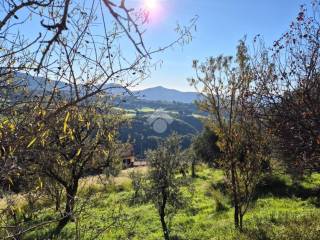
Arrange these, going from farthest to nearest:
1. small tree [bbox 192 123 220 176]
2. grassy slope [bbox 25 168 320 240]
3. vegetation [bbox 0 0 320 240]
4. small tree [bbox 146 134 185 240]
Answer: small tree [bbox 192 123 220 176] → small tree [bbox 146 134 185 240] → grassy slope [bbox 25 168 320 240] → vegetation [bbox 0 0 320 240]

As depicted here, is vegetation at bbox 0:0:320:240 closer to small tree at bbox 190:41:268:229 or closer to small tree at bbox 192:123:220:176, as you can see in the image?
small tree at bbox 190:41:268:229

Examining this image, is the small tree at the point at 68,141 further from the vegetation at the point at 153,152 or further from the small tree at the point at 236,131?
the small tree at the point at 236,131

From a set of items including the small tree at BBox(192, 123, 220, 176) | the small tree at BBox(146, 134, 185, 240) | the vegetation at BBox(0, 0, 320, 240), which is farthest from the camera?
the small tree at BBox(192, 123, 220, 176)

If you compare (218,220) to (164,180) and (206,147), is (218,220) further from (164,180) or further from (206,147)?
(206,147)

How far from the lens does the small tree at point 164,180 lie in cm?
1923

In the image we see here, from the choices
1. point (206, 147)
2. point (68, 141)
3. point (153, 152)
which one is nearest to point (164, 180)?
point (153, 152)

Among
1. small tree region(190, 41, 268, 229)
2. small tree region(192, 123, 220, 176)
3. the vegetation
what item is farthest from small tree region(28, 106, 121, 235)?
small tree region(192, 123, 220, 176)

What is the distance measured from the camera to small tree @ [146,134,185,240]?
19.2m

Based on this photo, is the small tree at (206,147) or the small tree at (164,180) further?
the small tree at (206,147)

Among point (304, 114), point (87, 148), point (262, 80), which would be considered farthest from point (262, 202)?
point (87, 148)

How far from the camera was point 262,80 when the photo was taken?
11117mm

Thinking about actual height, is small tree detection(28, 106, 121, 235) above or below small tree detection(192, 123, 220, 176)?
above

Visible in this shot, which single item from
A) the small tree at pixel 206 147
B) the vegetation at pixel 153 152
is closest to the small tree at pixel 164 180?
the vegetation at pixel 153 152

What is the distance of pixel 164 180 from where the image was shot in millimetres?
19344
